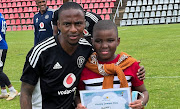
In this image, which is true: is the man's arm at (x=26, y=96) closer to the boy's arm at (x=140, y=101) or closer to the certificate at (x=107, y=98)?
the certificate at (x=107, y=98)

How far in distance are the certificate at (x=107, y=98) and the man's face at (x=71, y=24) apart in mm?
451

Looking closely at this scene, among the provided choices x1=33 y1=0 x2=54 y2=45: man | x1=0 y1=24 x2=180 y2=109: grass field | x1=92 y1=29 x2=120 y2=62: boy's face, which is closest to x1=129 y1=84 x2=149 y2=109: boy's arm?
x1=92 y1=29 x2=120 y2=62: boy's face

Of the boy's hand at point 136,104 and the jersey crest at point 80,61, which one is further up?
the jersey crest at point 80,61

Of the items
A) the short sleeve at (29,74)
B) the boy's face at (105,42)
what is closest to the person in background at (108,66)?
the boy's face at (105,42)

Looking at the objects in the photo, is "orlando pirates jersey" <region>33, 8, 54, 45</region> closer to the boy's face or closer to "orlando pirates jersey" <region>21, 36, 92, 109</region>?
"orlando pirates jersey" <region>21, 36, 92, 109</region>

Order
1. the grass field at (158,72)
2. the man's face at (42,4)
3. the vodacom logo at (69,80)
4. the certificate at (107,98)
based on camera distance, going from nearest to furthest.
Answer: the certificate at (107,98), the vodacom logo at (69,80), the grass field at (158,72), the man's face at (42,4)

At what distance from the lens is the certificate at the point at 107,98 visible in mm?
2182

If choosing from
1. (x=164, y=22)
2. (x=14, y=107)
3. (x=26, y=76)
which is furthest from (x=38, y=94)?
(x=164, y=22)

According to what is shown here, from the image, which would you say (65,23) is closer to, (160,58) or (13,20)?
(160,58)

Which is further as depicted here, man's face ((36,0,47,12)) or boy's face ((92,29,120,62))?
man's face ((36,0,47,12))

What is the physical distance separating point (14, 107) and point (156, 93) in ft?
8.37

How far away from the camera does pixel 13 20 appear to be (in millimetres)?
25109

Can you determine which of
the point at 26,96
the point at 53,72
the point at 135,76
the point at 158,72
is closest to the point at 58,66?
the point at 53,72

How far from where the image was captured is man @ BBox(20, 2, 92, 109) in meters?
2.23
